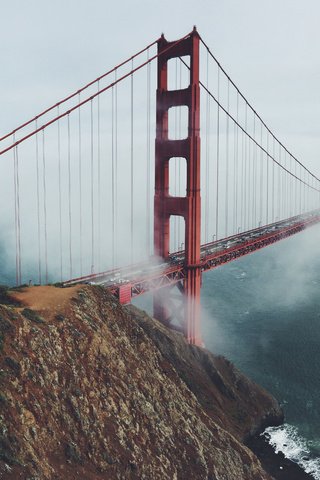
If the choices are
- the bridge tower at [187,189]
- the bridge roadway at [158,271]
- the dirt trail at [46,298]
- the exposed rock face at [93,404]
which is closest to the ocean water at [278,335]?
the bridge tower at [187,189]

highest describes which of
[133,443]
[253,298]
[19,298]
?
[19,298]

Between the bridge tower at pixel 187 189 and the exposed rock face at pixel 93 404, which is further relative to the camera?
the bridge tower at pixel 187 189

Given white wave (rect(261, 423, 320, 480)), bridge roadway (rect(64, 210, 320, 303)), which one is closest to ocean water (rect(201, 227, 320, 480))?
white wave (rect(261, 423, 320, 480))

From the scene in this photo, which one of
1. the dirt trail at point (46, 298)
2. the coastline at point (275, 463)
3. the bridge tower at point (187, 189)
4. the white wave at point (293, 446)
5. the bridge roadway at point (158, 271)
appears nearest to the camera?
the dirt trail at point (46, 298)

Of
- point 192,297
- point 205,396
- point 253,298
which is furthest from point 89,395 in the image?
point 253,298

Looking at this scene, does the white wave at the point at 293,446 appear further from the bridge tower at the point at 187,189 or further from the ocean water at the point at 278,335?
the bridge tower at the point at 187,189

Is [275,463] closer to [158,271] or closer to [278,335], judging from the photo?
[158,271]

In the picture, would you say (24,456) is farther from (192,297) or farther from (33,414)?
(192,297)
